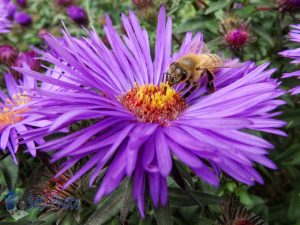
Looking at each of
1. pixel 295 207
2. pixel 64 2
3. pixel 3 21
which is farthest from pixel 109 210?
pixel 64 2

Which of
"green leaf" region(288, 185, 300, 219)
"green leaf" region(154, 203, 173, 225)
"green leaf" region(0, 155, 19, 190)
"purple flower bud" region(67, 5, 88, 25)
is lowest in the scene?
"green leaf" region(288, 185, 300, 219)

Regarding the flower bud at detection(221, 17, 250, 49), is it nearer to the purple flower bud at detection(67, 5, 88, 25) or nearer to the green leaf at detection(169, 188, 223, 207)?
the green leaf at detection(169, 188, 223, 207)

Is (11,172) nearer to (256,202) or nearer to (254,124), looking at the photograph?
(254,124)

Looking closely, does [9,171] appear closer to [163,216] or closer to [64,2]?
[163,216]

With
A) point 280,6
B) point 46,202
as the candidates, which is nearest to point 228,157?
point 46,202

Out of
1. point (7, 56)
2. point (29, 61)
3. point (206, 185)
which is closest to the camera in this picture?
point (206, 185)

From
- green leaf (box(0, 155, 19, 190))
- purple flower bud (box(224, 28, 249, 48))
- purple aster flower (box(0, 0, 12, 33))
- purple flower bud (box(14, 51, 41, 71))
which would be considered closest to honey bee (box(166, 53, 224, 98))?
purple flower bud (box(224, 28, 249, 48))
